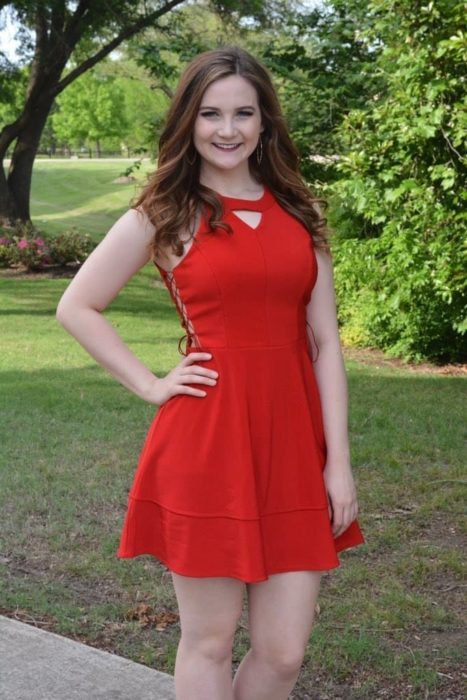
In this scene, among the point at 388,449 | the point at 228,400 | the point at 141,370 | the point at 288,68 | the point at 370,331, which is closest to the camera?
the point at 228,400

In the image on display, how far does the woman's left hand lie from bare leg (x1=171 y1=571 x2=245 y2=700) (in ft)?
0.95

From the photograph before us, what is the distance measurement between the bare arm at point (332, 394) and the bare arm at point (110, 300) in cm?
34

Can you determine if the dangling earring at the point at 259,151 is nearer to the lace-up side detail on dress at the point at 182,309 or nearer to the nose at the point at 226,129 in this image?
the nose at the point at 226,129

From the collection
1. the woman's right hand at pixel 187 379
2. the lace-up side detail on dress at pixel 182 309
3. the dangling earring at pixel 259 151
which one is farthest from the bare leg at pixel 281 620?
the dangling earring at pixel 259 151

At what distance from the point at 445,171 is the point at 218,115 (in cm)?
678

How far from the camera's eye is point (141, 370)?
2666 mm

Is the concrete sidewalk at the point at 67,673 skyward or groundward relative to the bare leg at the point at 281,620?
groundward

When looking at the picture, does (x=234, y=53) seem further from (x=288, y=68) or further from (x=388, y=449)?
(x=288, y=68)

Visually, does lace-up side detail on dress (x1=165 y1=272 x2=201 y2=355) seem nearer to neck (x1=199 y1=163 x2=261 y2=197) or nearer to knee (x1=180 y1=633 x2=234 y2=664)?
neck (x1=199 y1=163 x2=261 y2=197)

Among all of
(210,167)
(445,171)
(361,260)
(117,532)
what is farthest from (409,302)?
(210,167)

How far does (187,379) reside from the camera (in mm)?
2514

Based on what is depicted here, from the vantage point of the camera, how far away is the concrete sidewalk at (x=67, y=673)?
3480 millimetres

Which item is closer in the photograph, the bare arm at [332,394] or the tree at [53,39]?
the bare arm at [332,394]

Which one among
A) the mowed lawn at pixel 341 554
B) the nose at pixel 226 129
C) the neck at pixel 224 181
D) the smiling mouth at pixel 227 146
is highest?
the nose at pixel 226 129
